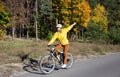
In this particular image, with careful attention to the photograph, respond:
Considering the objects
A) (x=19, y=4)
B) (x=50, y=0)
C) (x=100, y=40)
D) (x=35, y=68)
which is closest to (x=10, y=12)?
(x=19, y=4)

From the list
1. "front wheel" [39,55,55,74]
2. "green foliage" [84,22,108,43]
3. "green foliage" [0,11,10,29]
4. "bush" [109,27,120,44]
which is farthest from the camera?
"green foliage" [0,11,10,29]

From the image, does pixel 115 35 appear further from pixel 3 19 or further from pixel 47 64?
pixel 47 64

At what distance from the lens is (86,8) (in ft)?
203

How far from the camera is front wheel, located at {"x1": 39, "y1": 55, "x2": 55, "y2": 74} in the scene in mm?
11703

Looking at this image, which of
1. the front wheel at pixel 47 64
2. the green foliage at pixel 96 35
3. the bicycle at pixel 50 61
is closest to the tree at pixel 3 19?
the green foliage at pixel 96 35

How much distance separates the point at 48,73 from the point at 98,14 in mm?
69893

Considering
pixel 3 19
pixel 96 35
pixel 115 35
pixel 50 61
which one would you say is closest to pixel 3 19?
pixel 3 19

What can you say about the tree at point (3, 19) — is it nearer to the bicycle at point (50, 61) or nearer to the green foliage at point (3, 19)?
the green foliage at point (3, 19)

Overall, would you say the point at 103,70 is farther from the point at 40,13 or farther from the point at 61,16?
the point at 40,13

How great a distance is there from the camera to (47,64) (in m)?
12.1

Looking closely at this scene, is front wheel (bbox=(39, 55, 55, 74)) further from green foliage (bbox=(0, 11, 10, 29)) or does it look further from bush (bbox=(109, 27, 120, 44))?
green foliage (bbox=(0, 11, 10, 29))

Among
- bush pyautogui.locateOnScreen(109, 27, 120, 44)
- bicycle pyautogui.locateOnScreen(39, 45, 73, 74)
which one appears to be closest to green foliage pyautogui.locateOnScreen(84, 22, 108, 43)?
bush pyautogui.locateOnScreen(109, 27, 120, 44)

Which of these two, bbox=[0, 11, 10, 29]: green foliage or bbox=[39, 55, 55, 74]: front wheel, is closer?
bbox=[39, 55, 55, 74]: front wheel

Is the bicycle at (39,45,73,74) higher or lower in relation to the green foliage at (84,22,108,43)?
higher
